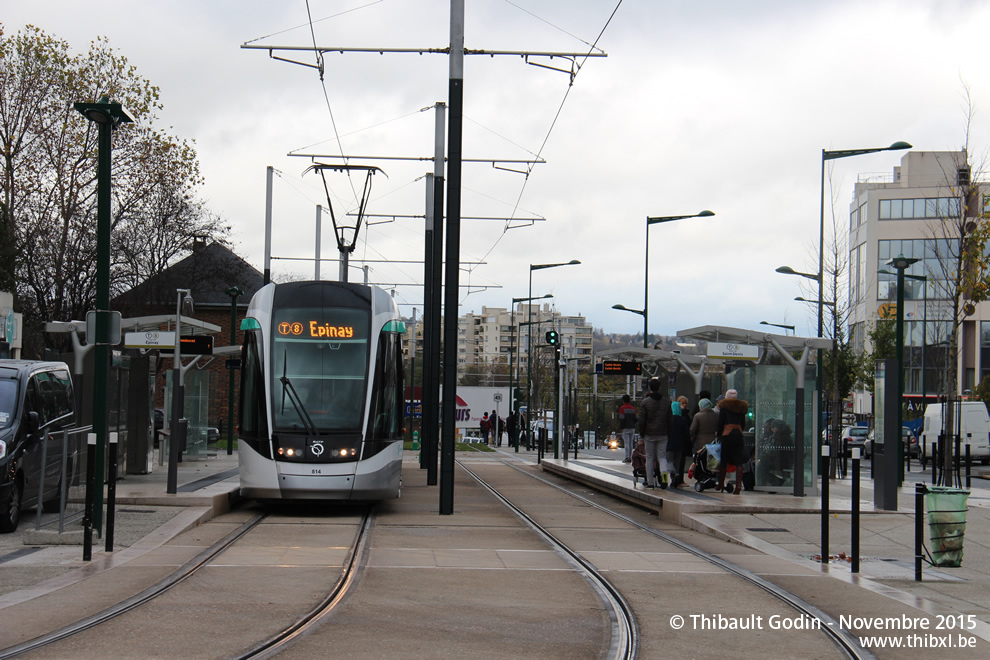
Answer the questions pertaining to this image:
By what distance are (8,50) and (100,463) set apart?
27.9 metres

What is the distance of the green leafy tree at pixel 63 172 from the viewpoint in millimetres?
35688

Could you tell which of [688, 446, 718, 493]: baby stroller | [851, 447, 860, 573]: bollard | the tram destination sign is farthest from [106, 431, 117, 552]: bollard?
the tram destination sign

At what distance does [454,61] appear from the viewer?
1722 cm

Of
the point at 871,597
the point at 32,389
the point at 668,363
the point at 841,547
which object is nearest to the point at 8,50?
the point at 668,363

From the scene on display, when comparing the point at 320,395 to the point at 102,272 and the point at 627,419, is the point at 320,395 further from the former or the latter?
the point at 627,419

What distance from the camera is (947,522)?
11.6 meters

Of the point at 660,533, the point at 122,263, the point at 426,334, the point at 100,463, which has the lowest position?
the point at 660,533

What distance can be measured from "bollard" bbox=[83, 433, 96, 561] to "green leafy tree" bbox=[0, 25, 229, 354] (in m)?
22.4

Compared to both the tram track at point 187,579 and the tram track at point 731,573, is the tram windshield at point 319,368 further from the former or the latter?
the tram track at point 187,579

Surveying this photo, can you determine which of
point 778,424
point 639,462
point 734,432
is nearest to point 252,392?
point 734,432

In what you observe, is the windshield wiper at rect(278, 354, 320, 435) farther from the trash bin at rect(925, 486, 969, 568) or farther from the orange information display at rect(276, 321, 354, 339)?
the trash bin at rect(925, 486, 969, 568)

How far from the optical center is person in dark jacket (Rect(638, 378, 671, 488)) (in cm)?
1842

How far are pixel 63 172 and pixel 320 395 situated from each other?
78.7ft

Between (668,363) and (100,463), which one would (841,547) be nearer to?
(100,463)
